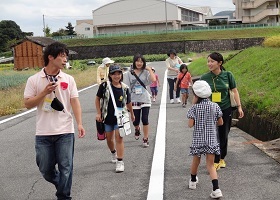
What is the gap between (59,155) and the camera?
495 cm

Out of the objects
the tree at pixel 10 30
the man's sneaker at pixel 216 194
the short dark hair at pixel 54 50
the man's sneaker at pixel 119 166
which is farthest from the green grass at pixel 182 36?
the short dark hair at pixel 54 50

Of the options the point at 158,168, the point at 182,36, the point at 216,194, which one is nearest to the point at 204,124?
the point at 216,194

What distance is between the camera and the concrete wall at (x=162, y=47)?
239 ft

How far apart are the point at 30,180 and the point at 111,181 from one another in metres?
1.20

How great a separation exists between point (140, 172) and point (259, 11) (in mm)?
79191

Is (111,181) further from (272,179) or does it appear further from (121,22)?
(121,22)

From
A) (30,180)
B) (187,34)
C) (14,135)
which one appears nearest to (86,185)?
(30,180)

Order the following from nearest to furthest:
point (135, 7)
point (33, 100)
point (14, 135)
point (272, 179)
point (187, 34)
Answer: point (33, 100), point (272, 179), point (14, 135), point (187, 34), point (135, 7)

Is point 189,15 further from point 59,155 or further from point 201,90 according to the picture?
point 59,155

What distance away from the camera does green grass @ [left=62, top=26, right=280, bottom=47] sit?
244 feet

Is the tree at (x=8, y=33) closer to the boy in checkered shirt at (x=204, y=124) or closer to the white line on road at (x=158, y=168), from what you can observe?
the white line on road at (x=158, y=168)

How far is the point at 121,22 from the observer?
321 feet

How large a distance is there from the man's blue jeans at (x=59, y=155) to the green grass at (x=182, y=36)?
232ft

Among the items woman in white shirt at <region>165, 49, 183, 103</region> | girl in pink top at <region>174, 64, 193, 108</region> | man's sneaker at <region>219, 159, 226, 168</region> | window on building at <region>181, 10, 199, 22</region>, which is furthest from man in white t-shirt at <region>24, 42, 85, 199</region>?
window on building at <region>181, 10, 199, 22</region>
